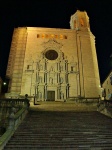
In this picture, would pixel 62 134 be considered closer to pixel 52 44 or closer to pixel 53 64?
pixel 53 64

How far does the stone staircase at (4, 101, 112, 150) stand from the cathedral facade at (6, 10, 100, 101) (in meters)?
13.2

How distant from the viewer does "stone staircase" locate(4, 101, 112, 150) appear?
6.99m

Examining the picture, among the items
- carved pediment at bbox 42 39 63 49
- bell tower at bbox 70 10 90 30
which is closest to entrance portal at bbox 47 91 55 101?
carved pediment at bbox 42 39 63 49

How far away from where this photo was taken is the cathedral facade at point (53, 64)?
24312 mm

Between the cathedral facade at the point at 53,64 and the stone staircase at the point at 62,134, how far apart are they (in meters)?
13.2

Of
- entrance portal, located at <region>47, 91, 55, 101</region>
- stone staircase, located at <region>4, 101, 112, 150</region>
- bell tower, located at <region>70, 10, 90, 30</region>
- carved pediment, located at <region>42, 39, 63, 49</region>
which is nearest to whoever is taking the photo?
stone staircase, located at <region>4, 101, 112, 150</region>

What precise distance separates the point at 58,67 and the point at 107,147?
19.9 metres

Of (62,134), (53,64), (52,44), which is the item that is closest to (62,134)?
(62,134)

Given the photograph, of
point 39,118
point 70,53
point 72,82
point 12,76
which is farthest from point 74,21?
point 39,118

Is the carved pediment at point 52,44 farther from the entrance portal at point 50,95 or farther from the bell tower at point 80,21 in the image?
the entrance portal at point 50,95

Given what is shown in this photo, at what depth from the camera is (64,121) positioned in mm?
10594

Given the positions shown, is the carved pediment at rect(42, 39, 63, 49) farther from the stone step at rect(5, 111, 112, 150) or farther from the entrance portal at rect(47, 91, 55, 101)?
the stone step at rect(5, 111, 112, 150)

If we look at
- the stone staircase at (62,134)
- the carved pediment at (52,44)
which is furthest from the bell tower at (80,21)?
the stone staircase at (62,134)

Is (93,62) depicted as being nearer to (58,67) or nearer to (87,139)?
(58,67)
